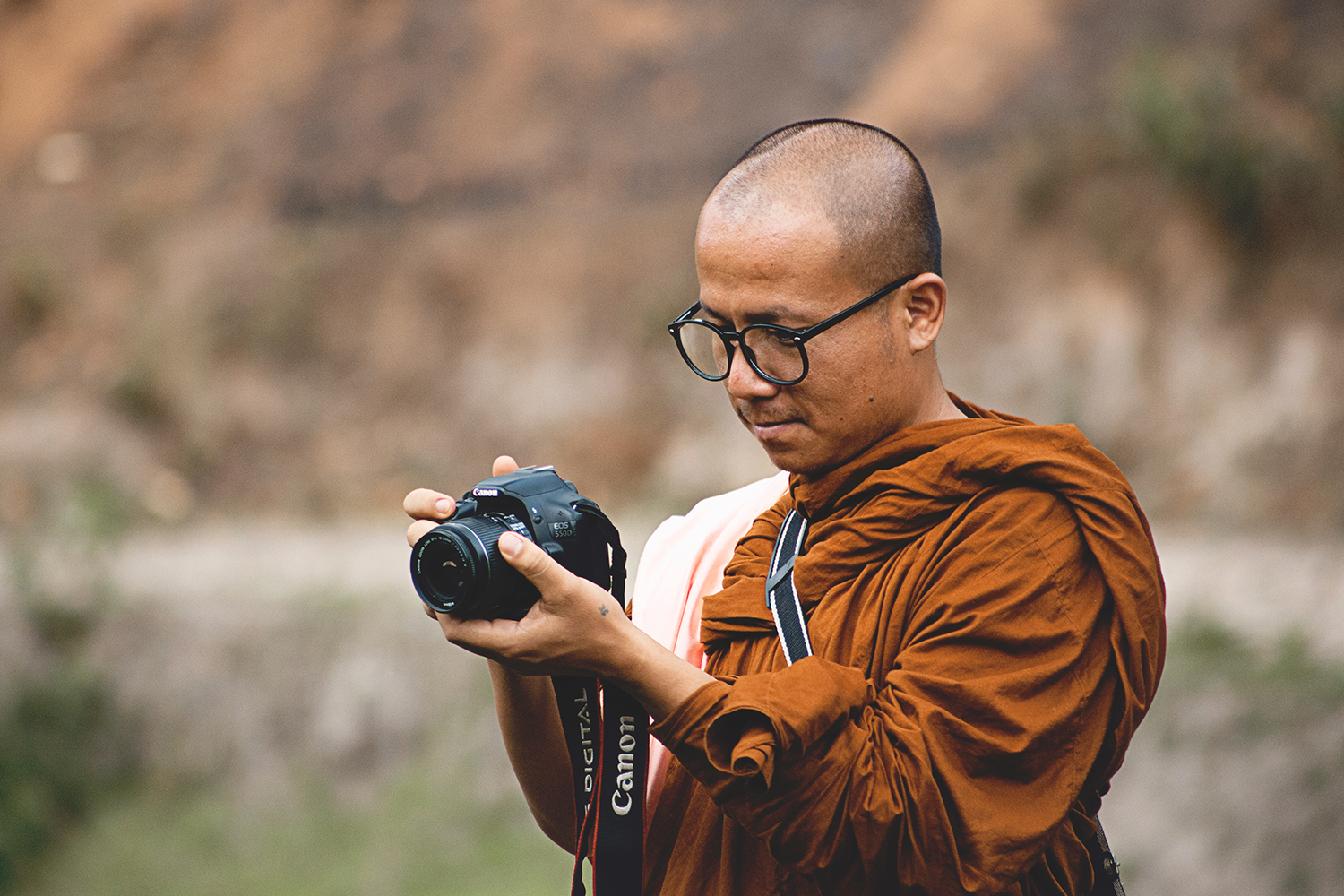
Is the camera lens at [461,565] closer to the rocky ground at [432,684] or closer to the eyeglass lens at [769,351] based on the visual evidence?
the eyeglass lens at [769,351]

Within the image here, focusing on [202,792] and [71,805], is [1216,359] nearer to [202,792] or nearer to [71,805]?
[202,792]

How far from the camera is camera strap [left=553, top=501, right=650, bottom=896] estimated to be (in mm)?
1669

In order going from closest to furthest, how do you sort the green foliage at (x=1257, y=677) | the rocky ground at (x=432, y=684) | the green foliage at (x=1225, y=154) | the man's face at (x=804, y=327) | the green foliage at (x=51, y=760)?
the man's face at (x=804, y=327) → the rocky ground at (x=432, y=684) → the green foliage at (x=1257, y=677) → the green foliage at (x=51, y=760) → the green foliage at (x=1225, y=154)

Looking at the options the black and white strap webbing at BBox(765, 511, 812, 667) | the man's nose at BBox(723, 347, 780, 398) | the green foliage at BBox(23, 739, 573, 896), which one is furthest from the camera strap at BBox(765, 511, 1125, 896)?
the green foliage at BBox(23, 739, 573, 896)

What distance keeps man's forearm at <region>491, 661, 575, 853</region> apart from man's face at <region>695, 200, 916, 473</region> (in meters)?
0.52

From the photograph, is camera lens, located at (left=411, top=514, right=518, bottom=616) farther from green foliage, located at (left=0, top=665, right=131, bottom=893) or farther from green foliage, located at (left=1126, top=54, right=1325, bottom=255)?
green foliage, located at (left=1126, top=54, right=1325, bottom=255)

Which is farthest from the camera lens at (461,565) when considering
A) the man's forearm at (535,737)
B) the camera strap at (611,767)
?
the man's forearm at (535,737)

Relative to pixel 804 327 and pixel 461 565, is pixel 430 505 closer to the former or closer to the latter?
pixel 461 565

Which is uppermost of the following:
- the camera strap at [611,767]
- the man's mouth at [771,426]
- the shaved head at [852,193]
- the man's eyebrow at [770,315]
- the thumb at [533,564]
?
the shaved head at [852,193]

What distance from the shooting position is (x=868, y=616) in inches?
60.9

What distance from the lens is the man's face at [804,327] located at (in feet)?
5.11

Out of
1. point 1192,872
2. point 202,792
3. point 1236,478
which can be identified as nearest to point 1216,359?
point 1236,478

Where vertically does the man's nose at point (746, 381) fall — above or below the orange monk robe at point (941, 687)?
above

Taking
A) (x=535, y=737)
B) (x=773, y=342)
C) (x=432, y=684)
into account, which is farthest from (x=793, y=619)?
(x=432, y=684)
